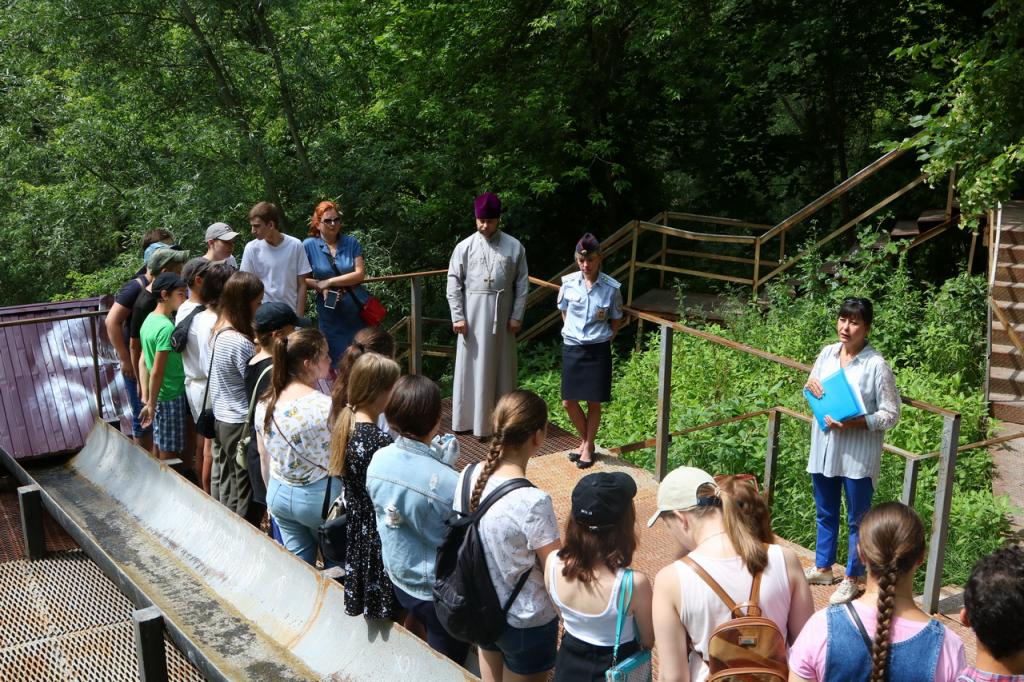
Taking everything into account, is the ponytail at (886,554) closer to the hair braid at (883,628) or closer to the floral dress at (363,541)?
the hair braid at (883,628)

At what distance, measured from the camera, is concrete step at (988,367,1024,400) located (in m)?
8.58

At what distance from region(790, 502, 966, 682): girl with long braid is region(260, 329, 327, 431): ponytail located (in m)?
2.15

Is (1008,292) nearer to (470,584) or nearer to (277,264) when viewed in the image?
(277,264)

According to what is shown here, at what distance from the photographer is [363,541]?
344 centimetres

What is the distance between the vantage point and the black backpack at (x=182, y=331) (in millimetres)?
4820

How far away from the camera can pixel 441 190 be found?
42.0 feet

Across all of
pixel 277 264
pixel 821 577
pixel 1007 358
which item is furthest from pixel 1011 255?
pixel 277 264

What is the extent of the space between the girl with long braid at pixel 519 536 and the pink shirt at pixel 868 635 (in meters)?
0.75

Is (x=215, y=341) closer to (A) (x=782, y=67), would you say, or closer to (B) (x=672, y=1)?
(B) (x=672, y=1)

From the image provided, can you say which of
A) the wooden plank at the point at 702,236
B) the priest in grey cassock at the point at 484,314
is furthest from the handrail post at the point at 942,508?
the wooden plank at the point at 702,236

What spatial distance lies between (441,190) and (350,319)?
6.52m

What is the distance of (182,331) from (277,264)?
4.64 ft

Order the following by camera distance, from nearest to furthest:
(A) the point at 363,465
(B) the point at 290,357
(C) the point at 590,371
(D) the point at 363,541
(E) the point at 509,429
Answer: (E) the point at 509,429, (A) the point at 363,465, (D) the point at 363,541, (B) the point at 290,357, (C) the point at 590,371

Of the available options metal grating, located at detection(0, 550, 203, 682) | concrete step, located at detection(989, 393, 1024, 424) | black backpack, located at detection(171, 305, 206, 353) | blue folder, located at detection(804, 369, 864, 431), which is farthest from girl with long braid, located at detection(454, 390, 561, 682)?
concrete step, located at detection(989, 393, 1024, 424)
